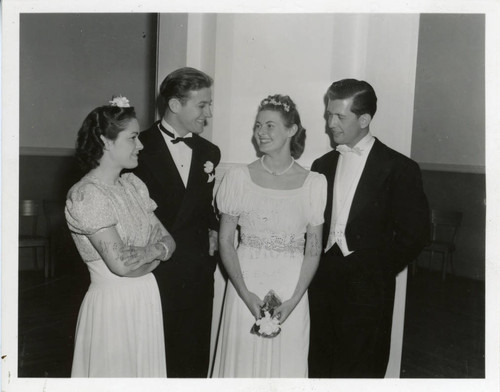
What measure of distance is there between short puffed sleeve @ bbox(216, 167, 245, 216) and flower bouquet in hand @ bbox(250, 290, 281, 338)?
418mm

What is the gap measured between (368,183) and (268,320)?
0.81 meters

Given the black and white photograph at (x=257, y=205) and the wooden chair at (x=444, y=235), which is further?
the wooden chair at (x=444, y=235)

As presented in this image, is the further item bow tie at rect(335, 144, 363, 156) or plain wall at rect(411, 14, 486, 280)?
plain wall at rect(411, 14, 486, 280)

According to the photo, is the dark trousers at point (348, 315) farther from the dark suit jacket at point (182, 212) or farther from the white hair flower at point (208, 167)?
the white hair flower at point (208, 167)

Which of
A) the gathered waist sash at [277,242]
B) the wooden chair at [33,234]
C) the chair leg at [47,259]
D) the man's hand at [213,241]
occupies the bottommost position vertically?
the chair leg at [47,259]

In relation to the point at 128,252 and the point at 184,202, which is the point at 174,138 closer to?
the point at 184,202

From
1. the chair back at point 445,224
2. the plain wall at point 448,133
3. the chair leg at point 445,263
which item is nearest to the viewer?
the plain wall at point 448,133

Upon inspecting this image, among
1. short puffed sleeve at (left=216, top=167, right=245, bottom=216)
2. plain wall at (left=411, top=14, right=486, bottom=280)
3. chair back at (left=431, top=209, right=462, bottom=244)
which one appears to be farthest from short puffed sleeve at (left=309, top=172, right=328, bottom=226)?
chair back at (left=431, top=209, right=462, bottom=244)

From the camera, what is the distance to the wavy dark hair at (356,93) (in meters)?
2.56

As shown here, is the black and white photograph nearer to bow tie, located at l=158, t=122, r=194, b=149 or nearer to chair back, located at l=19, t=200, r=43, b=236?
bow tie, located at l=158, t=122, r=194, b=149

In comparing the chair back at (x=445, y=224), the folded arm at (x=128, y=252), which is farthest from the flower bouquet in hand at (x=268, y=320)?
the chair back at (x=445, y=224)

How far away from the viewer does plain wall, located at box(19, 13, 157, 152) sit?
5.23 meters

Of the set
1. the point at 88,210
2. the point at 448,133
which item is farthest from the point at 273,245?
the point at 448,133

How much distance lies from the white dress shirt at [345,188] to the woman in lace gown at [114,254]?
81 cm
